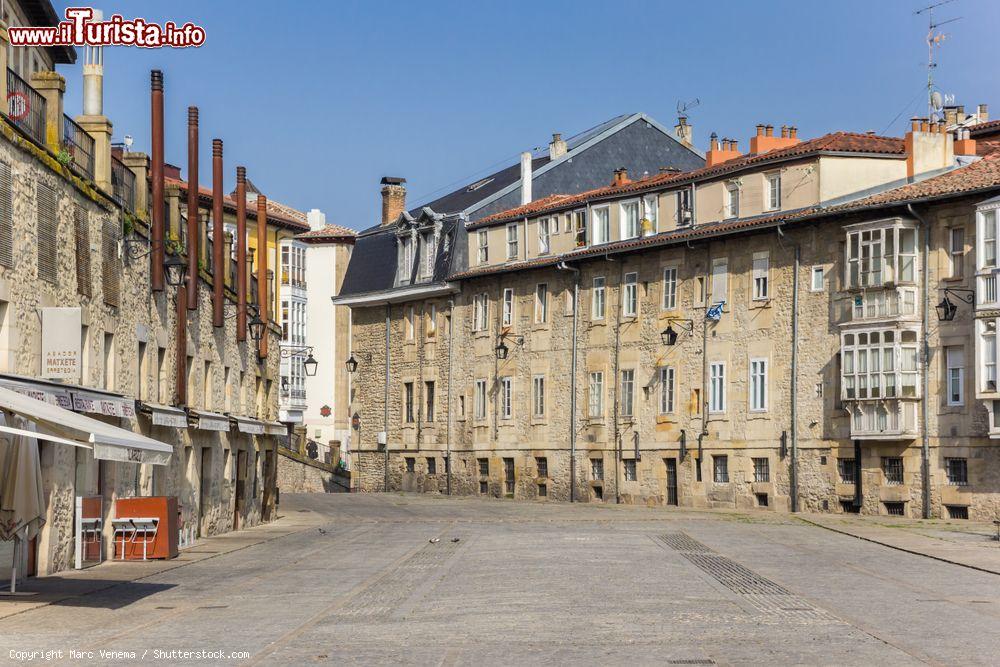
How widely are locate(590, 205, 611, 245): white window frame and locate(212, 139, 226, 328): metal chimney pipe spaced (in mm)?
21392

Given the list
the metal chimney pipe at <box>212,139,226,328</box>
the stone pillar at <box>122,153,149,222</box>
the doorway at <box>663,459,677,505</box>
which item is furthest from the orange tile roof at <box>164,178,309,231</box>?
the stone pillar at <box>122,153,149,222</box>

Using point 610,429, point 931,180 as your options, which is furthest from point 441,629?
point 610,429

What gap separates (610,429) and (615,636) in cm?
4044

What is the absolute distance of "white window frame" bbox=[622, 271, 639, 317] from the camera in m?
54.4

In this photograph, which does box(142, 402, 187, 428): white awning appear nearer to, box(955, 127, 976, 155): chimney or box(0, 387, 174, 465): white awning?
box(0, 387, 174, 465): white awning

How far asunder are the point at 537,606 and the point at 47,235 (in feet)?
32.9

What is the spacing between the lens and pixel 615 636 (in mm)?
14664

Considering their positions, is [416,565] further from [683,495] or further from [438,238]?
[438,238]

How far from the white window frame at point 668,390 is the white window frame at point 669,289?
2096mm

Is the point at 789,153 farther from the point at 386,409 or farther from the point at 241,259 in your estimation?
the point at 386,409

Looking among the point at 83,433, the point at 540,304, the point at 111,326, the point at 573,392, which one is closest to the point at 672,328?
the point at 573,392

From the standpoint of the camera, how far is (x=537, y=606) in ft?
57.1

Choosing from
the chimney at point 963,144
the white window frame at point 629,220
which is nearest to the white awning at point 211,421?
the white window frame at point 629,220

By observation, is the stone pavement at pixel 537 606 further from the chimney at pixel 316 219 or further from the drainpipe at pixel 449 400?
the chimney at pixel 316 219
